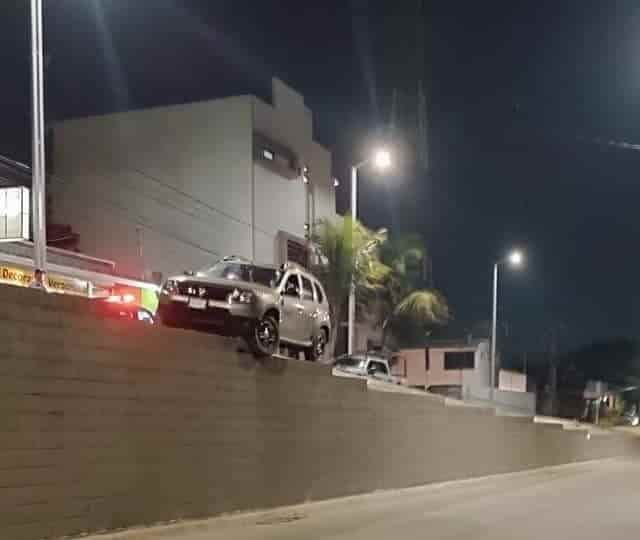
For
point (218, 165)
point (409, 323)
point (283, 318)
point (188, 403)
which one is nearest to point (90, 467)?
point (188, 403)

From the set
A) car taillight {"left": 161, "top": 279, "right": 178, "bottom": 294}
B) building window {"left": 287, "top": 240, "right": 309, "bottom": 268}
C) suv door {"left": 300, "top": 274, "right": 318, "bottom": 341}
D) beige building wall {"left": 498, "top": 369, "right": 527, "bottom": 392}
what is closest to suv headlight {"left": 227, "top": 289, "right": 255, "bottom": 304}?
car taillight {"left": 161, "top": 279, "right": 178, "bottom": 294}

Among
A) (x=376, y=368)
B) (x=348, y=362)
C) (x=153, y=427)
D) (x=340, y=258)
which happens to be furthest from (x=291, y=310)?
(x=340, y=258)

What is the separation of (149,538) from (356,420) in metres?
7.60

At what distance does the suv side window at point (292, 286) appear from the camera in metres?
17.3

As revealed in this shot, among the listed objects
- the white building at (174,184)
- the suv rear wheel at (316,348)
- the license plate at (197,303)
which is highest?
the white building at (174,184)

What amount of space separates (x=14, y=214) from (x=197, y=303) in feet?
24.1

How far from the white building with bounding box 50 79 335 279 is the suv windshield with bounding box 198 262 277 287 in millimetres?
13171

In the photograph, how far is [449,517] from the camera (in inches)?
597

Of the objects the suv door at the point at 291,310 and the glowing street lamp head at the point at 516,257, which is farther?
the glowing street lamp head at the point at 516,257

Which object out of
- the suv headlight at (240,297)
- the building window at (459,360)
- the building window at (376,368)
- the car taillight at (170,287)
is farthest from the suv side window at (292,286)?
the building window at (459,360)

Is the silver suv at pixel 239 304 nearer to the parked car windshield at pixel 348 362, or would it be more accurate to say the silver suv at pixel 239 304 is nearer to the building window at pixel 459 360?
the parked car windshield at pixel 348 362

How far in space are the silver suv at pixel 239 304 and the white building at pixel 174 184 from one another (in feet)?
44.7

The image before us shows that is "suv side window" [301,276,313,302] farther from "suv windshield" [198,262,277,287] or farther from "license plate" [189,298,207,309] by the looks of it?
"license plate" [189,298,207,309]

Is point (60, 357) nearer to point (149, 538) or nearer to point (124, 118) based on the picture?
point (149, 538)
